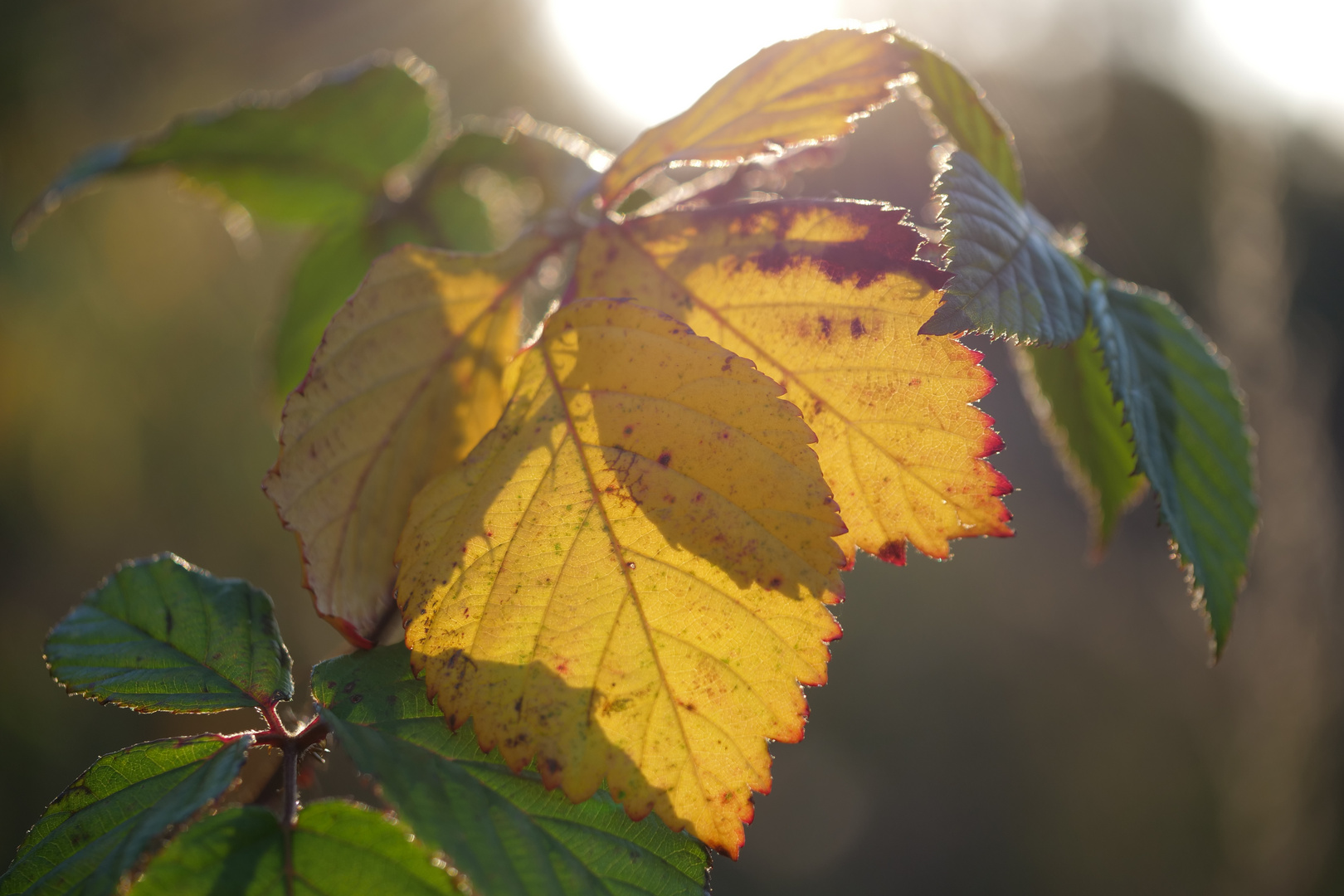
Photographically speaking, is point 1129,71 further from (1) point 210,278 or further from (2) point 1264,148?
(1) point 210,278

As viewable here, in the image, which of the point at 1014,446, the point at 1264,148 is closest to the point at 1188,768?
the point at 1014,446

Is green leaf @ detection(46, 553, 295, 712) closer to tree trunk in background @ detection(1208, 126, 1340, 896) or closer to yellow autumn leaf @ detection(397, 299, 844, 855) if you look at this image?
yellow autumn leaf @ detection(397, 299, 844, 855)

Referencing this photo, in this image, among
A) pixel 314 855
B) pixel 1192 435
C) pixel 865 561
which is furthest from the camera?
pixel 865 561

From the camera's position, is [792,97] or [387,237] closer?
[792,97]

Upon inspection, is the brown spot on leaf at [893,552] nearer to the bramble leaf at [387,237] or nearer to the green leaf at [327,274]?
the bramble leaf at [387,237]

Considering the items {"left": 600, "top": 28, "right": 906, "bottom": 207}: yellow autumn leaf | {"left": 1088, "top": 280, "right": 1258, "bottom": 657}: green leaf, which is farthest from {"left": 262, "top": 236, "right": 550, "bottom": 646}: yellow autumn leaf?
{"left": 1088, "top": 280, "right": 1258, "bottom": 657}: green leaf

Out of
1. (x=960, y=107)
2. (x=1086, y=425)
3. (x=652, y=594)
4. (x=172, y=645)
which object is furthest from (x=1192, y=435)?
(x=172, y=645)

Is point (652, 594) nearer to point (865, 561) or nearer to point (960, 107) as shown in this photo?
point (960, 107)
